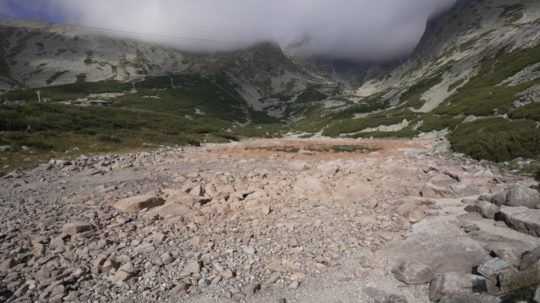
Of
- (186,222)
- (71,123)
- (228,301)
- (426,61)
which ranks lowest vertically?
(228,301)

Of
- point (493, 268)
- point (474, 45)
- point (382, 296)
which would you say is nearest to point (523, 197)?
point (493, 268)

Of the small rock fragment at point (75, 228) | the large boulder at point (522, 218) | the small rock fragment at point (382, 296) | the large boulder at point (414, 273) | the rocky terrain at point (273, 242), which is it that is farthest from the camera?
the small rock fragment at point (75, 228)

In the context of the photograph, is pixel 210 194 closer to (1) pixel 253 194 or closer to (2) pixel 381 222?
(1) pixel 253 194

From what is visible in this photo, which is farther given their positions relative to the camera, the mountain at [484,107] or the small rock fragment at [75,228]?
the mountain at [484,107]

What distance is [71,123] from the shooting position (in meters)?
41.7

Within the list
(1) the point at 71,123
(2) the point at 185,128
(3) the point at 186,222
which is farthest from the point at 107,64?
(3) the point at 186,222

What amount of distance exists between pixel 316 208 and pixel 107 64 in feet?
739

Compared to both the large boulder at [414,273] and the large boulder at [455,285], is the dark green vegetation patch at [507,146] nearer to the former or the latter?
the large boulder at [414,273]

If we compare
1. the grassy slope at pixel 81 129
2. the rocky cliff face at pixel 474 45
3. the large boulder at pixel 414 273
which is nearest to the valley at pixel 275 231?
the large boulder at pixel 414 273

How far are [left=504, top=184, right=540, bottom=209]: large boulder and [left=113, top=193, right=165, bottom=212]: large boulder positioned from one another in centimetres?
1191

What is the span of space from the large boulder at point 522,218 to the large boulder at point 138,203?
11.1 meters

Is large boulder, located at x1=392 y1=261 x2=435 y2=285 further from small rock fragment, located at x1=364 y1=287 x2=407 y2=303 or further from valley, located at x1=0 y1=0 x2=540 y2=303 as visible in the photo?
small rock fragment, located at x1=364 y1=287 x2=407 y2=303

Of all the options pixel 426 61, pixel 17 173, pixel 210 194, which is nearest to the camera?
pixel 210 194

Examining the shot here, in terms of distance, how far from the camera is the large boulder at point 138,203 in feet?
33.8
